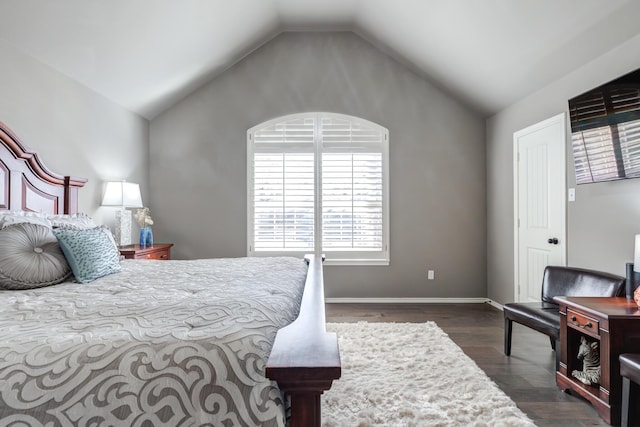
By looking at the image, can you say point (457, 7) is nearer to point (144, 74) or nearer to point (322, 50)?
point (322, 50)

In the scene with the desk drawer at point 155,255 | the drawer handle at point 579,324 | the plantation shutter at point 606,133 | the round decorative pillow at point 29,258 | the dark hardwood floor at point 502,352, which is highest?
the plantation shutter at point 606,133

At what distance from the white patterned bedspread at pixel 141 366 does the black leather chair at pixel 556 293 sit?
2.18 meters

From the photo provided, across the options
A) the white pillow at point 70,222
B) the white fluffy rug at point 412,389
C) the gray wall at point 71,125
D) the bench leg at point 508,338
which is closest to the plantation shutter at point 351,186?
the white fluffy rug at point 412,389

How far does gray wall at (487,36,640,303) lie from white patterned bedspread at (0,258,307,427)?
8.85 ft

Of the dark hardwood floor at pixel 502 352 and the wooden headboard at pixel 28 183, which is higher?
the wooden headboard at pixel 28 183

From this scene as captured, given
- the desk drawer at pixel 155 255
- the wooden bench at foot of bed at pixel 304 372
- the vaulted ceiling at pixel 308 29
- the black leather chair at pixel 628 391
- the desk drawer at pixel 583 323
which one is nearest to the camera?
the wooden bench at foot of bed at pixel 304 372

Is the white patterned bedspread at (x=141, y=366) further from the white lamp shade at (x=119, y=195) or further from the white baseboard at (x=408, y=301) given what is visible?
the white baseboard at (x=408, y=301)

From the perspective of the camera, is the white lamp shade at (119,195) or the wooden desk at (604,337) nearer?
the wooden desk at (604,337)

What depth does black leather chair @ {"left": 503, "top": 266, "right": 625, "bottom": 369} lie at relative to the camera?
8.11 ft

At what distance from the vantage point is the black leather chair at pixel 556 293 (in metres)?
2.47

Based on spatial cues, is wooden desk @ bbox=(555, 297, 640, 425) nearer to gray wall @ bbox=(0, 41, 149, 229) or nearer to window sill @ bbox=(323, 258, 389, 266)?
window sill @ bbox=(323, 258, 389, 266)

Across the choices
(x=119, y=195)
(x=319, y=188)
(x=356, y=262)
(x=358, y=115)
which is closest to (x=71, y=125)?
(x=119, y=195)

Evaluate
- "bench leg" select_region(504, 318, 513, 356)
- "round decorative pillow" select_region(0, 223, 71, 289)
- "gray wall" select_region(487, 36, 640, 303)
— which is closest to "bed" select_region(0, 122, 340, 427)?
"round decorative pillow" select_region(0, 223, 71, 289)

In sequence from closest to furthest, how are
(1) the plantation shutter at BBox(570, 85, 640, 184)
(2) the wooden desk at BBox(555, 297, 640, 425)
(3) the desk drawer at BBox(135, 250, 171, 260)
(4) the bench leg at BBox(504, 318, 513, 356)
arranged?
(2) the wooden desk at BBox(555, 297, 640, 425) → (1) the plantation shutter at BBox(570, 85, 640, 184) → (4) the bench leg at BBox(504, 318, 513, 356) → (3) the desk drawer at BBox(135, 250, 171, 260)
